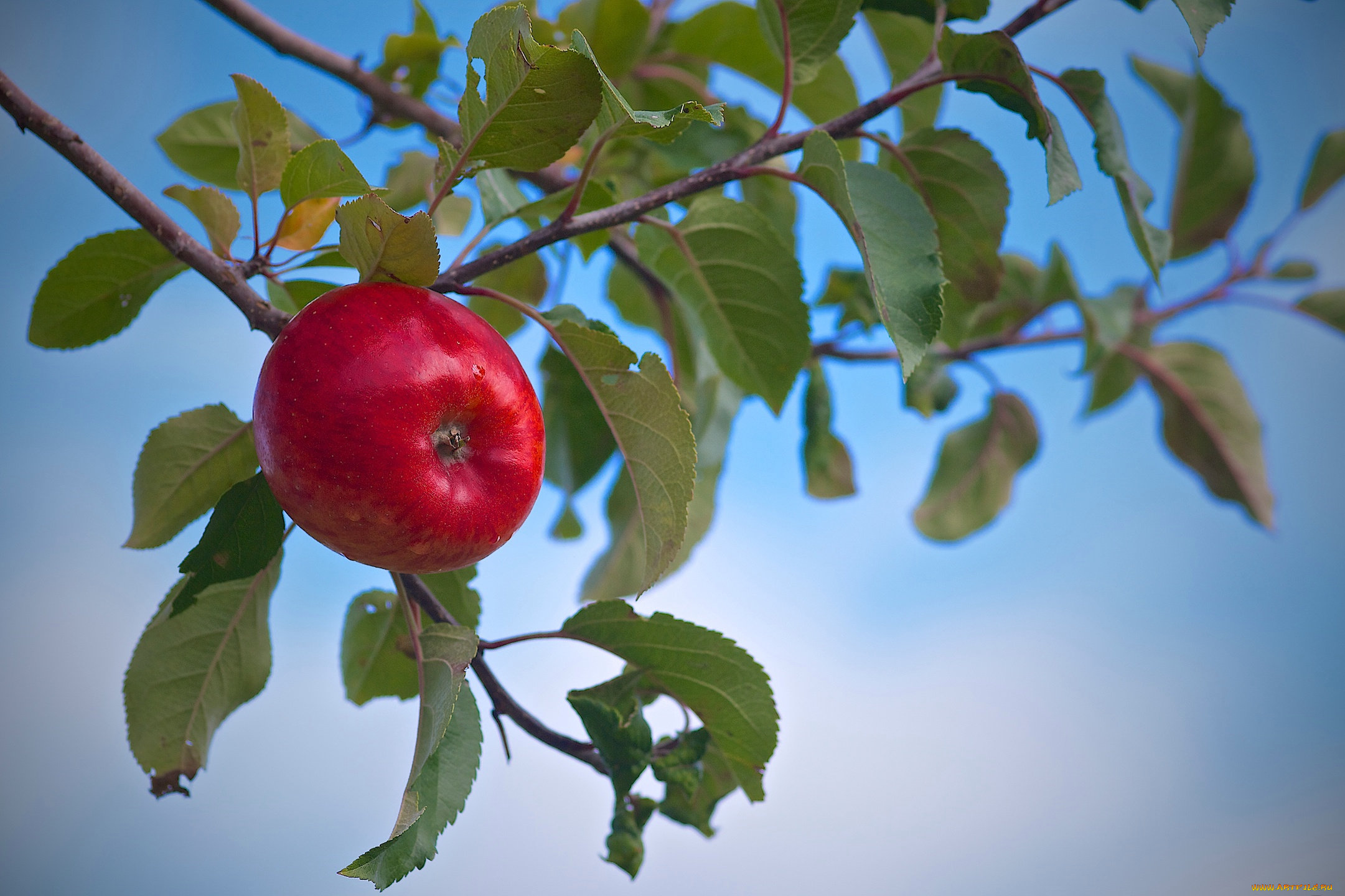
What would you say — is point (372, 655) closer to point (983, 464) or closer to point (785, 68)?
point (785, 68)

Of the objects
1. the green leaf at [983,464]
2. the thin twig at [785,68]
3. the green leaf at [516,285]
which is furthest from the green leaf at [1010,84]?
the green leaf at [983,464]

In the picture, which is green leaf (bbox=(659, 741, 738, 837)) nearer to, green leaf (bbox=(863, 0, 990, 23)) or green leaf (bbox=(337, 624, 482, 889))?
green leaf (bbox=(337, 624, 482, 889))

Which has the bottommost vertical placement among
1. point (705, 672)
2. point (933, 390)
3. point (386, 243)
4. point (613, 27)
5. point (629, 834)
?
point (629, 834)

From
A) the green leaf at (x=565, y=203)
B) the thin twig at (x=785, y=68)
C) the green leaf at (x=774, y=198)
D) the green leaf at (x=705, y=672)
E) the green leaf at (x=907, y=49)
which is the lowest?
the green leaf at (x=705, y=672)

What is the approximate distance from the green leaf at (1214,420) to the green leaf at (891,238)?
1060mm

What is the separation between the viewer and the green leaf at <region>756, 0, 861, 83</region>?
2.01ft

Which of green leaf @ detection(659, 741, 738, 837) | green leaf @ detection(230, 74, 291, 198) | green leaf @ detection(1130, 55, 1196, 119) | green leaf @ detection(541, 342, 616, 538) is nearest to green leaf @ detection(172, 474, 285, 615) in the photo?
green leaf @ detection(230, 74, 291, 198)

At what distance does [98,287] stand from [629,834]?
558mm

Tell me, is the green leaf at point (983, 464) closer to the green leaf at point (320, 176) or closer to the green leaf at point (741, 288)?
the green leaf at point (741, 288)

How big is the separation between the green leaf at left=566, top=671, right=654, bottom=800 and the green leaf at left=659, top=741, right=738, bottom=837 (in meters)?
0.07

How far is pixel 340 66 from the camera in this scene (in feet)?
3.08

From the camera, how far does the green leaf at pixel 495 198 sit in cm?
64

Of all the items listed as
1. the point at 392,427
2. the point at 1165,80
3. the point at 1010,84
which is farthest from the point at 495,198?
the point at 1165,80

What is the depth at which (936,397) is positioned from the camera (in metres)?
1.22
